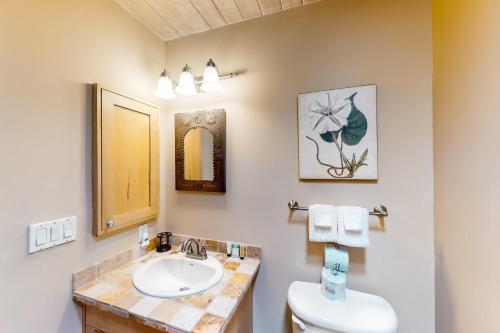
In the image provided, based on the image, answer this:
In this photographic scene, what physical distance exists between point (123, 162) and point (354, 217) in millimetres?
1291

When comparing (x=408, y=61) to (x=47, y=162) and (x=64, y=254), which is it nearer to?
(x=47, y=162)

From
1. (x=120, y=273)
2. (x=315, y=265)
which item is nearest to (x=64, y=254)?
(x=120, y=273)

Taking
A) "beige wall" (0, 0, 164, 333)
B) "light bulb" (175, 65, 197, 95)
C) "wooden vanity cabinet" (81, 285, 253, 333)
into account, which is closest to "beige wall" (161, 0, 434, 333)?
"light bulb" (175, 65, 197, 95)

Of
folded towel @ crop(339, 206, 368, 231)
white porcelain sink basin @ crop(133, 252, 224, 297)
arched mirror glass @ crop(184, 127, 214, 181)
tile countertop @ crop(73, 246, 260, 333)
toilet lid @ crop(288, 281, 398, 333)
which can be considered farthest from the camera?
arched mirror glass @ crop(184, 127, 214, 181)

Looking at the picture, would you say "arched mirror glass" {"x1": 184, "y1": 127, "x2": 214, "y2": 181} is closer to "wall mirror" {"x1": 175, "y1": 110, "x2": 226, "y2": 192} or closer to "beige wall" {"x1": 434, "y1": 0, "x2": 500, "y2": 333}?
"wall mirror" {"x1": 175, "y1": 110, "x2": 226, "y2": 192}

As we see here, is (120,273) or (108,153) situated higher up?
(108,153)

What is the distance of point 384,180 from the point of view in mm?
1114

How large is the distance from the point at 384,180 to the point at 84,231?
154 centimetres

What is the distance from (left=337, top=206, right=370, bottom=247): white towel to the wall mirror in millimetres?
720

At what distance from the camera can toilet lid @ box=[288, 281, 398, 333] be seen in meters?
0.92

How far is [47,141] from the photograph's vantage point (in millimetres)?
926

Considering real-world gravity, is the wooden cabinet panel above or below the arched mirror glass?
below

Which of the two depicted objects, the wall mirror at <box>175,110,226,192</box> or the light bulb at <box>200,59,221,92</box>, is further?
the wall mirror at <box>175,110,226,192</box>

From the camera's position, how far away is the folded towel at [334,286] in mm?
1070
